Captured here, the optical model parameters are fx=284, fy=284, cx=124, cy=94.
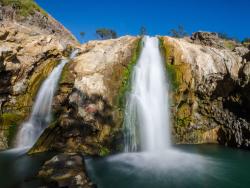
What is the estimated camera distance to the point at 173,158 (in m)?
21.4

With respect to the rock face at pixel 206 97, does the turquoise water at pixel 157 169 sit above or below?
below

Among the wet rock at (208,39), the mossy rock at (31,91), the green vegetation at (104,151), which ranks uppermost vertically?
the wet rock at (208,39)

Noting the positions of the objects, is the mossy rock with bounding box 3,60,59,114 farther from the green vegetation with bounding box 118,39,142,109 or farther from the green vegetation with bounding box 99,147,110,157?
the green vegetation with bounding box 99,147,110,157

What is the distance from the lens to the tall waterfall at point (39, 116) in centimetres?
2703

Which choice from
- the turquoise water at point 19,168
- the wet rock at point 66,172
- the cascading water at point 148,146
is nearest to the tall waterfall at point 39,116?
the turquoise water at point 19,168

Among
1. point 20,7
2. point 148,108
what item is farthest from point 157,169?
point 20,7

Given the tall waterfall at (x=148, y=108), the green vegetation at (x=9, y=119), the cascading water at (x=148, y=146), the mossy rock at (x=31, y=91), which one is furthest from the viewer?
the mossy rock at (x=31, y=91)

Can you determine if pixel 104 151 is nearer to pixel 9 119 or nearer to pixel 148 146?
pixel 148 146

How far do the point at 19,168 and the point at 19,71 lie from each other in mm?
14323

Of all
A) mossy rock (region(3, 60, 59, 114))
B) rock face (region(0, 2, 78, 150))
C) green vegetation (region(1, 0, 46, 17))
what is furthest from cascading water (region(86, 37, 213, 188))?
green vegetation (region(1, 0, 46, 17))

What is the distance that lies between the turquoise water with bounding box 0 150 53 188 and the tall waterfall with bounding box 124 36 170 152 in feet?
24.2

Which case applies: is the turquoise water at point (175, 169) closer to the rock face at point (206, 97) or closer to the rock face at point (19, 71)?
the rock face at point (206, 97)

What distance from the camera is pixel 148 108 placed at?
1041 inches

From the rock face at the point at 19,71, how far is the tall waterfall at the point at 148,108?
34.9 ft
